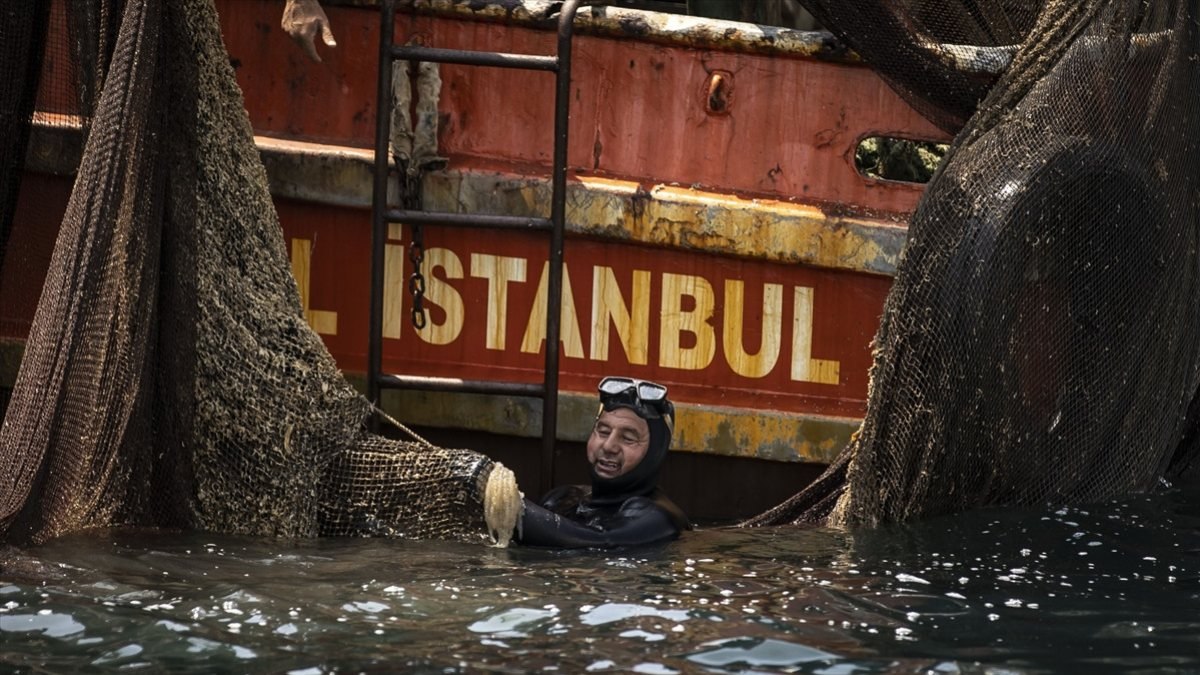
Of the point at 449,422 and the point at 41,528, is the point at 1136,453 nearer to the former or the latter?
the point at 449,422

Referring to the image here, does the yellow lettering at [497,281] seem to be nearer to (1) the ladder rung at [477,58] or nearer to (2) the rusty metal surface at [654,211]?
(2) the rusty metal surface at [654,211]

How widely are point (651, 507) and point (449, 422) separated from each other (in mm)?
1061

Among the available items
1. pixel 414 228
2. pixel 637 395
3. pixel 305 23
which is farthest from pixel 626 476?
pixel 305 23

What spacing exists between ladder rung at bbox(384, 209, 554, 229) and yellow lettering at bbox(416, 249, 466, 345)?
10.4 inches

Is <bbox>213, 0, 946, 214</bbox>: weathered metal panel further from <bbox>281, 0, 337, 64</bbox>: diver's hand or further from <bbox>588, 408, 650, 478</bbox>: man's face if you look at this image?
<bbox>588, 408, 650, 478</bbox>: man's face

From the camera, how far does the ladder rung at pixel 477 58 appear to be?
7.29m

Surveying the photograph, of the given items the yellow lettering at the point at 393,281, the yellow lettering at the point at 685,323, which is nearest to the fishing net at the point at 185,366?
the yellow lettering at the point at 393,281

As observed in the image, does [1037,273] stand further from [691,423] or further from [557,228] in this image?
[557,228]

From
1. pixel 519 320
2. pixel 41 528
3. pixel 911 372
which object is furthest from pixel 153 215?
pixel 911 372

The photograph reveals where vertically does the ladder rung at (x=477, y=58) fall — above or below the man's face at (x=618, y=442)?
above

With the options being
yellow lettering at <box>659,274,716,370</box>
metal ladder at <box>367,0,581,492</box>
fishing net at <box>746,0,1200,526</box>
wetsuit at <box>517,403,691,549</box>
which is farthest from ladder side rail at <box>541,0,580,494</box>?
fishing net at <box>746,0,1200,526</box>

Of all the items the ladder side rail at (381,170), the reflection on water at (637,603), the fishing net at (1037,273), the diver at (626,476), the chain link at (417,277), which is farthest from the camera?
the chain link at (417,277)

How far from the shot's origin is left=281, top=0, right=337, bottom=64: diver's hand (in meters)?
7.29

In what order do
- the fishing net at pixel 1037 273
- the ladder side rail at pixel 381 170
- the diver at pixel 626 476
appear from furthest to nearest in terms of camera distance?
1. the ladder side rail at pixel 381 170
2. the diver at pixel 626 476
3. the fishing net at pixel 1037 273
